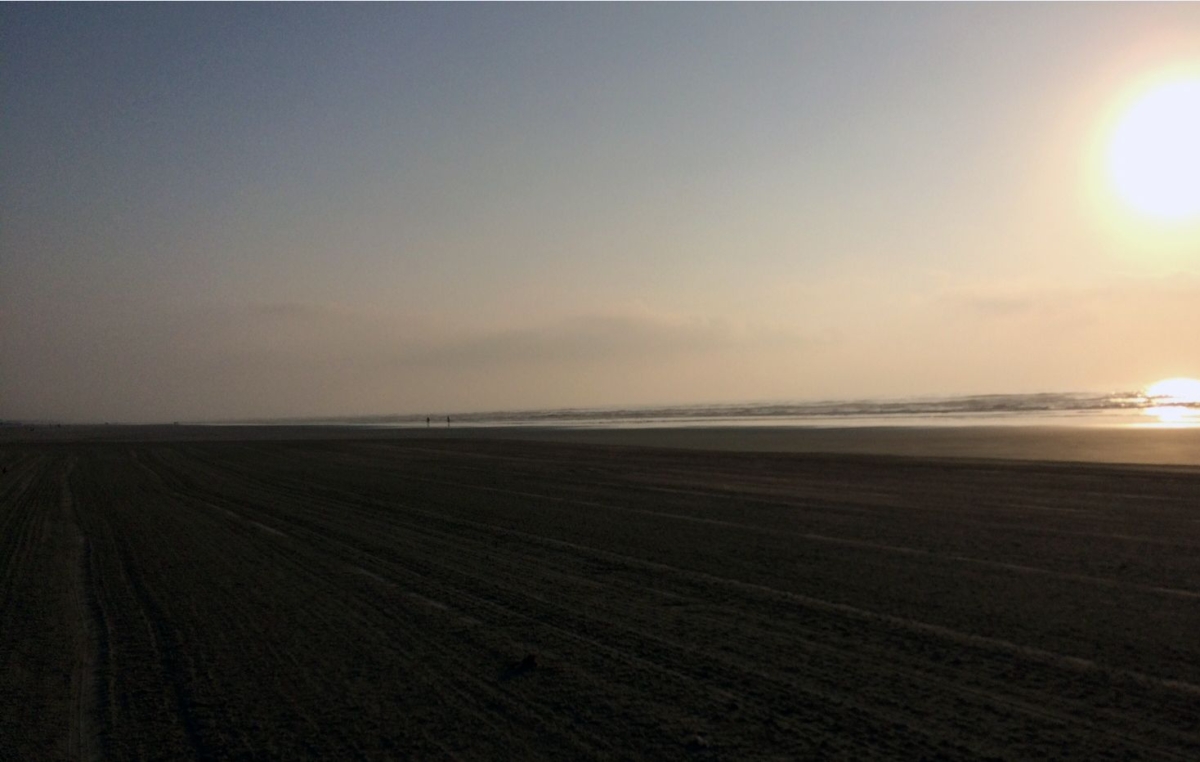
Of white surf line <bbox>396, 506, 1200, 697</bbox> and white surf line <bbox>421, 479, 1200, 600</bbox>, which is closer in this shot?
white surf line <bbox>396, 506, 1200, 697</bbox>

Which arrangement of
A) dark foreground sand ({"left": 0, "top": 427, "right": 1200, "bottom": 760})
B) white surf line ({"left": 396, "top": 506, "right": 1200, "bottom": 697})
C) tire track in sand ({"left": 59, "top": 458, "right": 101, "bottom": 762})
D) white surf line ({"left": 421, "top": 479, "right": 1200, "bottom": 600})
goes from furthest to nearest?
1. white surf line ({"left": 421, "top": 479, "right": 1200, "bottom": 600})
2. white surf line ({"left": 396, "top": 506, "right": 1200, "bottom": 697})
3. tire track in sand ({"left": 59, "top": 458, "right": 101, "bottom": 762})
4. dark foreground sand ({"left": 0, "top": 427, "right": 1200, "bottom": 760})

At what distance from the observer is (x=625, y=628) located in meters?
7.34

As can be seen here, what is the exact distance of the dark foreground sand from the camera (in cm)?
509

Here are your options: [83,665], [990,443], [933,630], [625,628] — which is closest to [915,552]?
[933,630]

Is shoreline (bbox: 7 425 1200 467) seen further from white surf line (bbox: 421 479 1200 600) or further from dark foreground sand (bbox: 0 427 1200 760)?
white surf line (bbox: 421 479 1200 600)

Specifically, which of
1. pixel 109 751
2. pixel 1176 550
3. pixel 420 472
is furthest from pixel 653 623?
pixel 420 472

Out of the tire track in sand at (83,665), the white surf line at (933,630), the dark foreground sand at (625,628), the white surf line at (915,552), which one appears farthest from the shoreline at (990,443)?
the tire track in sand at (83,665)

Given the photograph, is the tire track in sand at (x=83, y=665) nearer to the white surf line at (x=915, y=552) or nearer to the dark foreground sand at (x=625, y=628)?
the dark foreground sand at (x=625, y=628)

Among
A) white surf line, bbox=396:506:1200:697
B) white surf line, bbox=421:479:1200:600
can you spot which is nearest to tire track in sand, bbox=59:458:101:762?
white surf line, bbox=396:506:1200:697

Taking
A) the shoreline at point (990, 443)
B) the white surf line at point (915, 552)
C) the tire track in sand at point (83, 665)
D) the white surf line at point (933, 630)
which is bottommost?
the tire track in sand at point (83, 665)

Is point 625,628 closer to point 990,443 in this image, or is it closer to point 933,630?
point 933,630

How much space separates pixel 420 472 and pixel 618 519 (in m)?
12.4

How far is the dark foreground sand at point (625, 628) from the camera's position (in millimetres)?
5090

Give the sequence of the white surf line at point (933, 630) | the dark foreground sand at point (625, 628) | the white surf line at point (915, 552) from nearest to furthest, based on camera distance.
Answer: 1. the dark foreground sand at point (625, 628)
2. the white surf line at point (933, 630)
3. the white surf line at point (915, 552)
